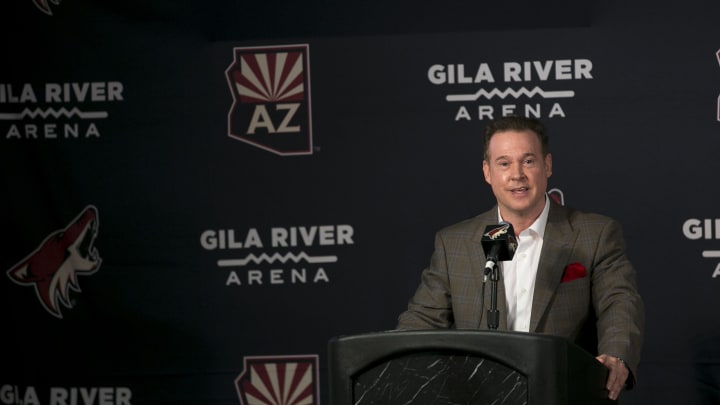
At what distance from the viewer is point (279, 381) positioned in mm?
4262

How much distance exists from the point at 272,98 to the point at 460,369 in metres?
2.32

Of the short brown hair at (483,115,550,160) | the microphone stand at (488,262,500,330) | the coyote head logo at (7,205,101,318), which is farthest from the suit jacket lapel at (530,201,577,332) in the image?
the coyote head logo at (7,205,101,318)

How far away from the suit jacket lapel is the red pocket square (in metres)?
0.01

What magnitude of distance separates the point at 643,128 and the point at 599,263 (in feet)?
4.25

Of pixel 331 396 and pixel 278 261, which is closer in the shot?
pixel 331 396

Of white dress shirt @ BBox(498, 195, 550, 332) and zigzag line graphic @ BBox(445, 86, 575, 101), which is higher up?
zigzag line graphic @ BBox(445, 86, 575, 101)

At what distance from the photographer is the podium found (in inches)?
81.9

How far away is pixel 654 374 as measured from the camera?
13.2 ft

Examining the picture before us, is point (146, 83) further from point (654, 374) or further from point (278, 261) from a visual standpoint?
point (654, 374)

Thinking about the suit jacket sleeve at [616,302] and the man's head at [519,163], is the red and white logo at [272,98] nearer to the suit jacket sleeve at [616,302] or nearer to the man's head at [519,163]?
the man's head at [519,163]

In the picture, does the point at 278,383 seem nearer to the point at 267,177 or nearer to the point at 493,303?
the point at 267,177

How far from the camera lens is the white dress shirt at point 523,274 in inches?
116

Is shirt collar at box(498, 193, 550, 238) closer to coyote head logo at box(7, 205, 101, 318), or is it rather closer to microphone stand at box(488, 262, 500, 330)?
microphone stand at box(488, 262, 500, 330)

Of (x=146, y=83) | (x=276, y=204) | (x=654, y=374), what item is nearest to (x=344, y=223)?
(x=276, y=204)
